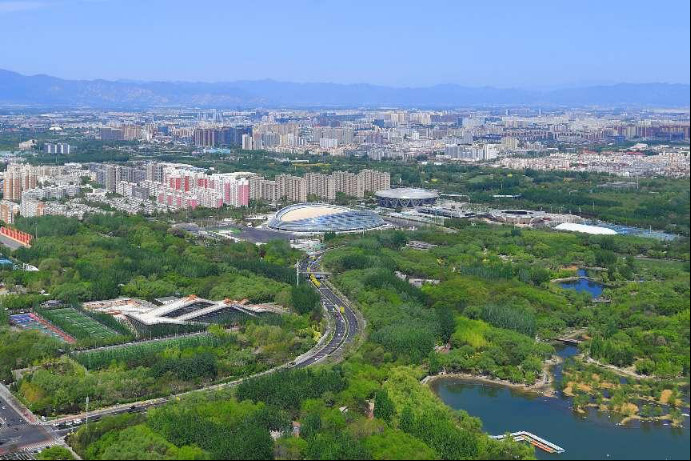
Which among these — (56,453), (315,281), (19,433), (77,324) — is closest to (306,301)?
(315,281)

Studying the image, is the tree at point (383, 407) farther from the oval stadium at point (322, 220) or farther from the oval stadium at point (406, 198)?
the oval stadium at point (406, 198)

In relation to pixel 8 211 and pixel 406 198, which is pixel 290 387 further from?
pixel 406 198

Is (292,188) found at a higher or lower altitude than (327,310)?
higher

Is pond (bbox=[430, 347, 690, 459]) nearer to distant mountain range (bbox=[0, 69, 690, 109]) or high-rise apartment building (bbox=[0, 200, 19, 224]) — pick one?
high-rise apartment building (bbox=[0, 200, 19, 224])

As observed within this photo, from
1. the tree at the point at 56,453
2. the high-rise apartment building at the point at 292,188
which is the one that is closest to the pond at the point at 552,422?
the tree at the point at 56,453

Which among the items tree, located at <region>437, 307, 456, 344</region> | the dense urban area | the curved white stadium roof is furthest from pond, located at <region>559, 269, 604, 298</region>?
tree, located at <region>437, 307, 456, 344</region>

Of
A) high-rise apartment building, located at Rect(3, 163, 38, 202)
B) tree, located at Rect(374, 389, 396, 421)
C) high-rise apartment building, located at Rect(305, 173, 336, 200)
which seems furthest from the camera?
high-rise apartment building, located at Rect(305, 173, 336, 200)

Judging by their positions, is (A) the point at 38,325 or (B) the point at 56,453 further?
(A) the point at 38,325
